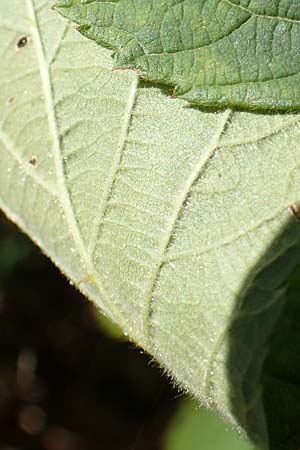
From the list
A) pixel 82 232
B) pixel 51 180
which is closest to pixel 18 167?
pixel 51 180

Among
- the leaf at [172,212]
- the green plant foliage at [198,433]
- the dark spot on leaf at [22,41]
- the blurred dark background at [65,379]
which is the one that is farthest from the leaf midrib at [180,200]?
the blurred dark background at [65,379]

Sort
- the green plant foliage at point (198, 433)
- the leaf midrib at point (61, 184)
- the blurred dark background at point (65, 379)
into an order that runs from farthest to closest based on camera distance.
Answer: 1. the blurred dark background at point (65, 379)
2. the green plant foliage at point (198, 433)
3. the leaf midrib at point (61, 184)

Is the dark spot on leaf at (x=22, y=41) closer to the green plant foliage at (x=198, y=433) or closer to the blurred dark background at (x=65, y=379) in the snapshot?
the green plant foliage at (x=198, y=433)

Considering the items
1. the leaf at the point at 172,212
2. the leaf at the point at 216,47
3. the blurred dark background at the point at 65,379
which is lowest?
the blurred dark background at the point at 65,379

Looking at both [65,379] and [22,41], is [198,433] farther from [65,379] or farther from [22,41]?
[22,41]

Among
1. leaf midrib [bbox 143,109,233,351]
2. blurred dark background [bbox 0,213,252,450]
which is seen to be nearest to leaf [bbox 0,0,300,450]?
leaf midrib [bbox 143,109,233,351]

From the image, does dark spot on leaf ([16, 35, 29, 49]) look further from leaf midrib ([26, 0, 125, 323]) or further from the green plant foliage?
the green plant foliage

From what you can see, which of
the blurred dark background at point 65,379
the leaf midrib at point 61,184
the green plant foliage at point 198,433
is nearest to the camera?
the leaf midrib at point 61,184
